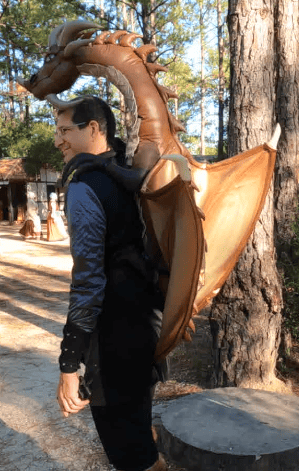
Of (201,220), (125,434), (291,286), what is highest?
(201,220)

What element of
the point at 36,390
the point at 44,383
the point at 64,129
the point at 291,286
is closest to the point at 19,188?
the point at 44,383

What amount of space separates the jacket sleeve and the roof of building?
22.3 metres

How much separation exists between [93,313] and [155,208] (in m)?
0.47

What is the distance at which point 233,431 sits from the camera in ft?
8.84

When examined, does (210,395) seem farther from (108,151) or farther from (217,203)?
(108,151)

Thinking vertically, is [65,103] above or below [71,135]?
above

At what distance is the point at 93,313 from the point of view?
1.67 metres

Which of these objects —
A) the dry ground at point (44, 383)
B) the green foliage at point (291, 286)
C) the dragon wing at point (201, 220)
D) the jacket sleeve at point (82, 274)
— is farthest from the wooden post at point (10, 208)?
the jacket sleeve at point (82, 274)

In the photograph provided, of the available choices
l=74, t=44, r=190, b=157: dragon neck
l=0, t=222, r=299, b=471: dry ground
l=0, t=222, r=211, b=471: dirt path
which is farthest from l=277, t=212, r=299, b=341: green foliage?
l=74, t=44, r=190, b=157: dragon neck

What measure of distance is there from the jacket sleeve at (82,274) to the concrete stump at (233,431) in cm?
127

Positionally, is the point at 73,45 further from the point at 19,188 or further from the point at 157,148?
the point at 19,188

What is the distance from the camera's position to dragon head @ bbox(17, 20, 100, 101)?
82.4 inches

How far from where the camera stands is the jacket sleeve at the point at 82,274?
1.65 metres

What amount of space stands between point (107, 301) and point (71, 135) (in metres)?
0.66
